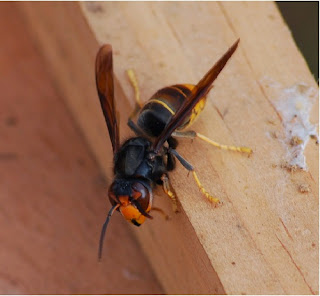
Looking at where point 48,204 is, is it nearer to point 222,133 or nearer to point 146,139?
point 146,139

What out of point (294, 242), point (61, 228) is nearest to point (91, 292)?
point (61, 228)

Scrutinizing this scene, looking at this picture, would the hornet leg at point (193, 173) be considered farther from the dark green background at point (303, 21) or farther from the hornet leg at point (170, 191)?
the dark green background at point (303, 21)

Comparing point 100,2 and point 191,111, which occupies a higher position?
point 100,2

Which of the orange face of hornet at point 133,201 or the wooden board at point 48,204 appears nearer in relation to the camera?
the orange face of hornet at point 133,201

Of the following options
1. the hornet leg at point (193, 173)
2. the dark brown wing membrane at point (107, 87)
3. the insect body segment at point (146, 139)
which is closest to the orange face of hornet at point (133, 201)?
the insect body segment at point (146, 139)

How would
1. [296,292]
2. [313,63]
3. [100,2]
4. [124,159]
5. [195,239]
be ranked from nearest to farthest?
1. [296,292]
2. [195,239]
3. [124,159]
4. [100,2]
5. [313,63]

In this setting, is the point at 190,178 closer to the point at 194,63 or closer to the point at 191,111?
the point at 191,111

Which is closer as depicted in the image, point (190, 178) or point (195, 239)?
point (195, 239)
